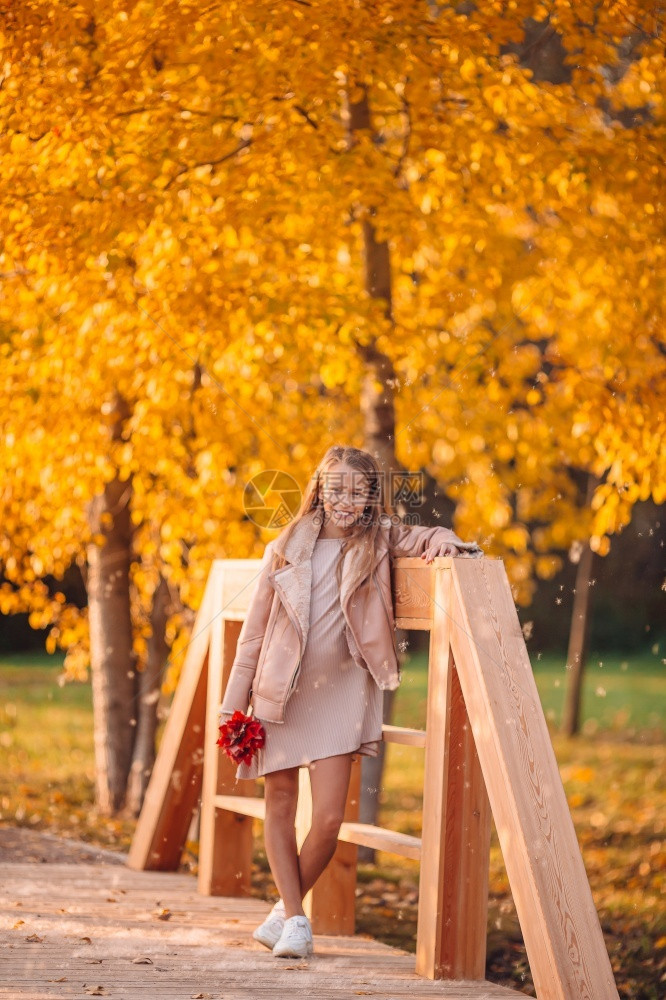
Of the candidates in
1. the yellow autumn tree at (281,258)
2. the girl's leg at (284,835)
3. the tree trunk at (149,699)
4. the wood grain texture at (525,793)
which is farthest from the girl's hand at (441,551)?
the tree trunk at (149,699)

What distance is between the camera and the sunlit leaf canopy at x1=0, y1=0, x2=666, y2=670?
17.4ft

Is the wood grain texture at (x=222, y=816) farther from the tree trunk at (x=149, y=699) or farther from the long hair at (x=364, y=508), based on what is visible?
the tree trunk at (x=149, y=699)

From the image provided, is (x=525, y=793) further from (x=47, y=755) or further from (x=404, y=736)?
(x=47, y=755)

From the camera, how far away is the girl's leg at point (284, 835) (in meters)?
3.96

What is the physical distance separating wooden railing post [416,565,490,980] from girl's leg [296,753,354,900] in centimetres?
33

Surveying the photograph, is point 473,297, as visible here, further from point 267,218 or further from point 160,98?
point 160,98

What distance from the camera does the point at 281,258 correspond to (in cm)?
638

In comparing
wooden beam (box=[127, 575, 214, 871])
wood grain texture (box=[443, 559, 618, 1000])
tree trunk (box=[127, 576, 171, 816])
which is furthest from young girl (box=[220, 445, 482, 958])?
tree trunk (box=[127, 576, 171, 816])

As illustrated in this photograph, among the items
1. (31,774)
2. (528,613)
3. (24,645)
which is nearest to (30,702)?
(24,645)

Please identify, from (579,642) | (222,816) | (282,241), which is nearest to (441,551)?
(222,816)

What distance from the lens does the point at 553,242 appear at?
24.4 ft

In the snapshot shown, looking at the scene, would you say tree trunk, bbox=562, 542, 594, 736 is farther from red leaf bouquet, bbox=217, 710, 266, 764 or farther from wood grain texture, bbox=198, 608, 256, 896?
red leaf bouquet, bbox=217, 710, 266, 764

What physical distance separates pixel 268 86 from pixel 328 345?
55.3 inches

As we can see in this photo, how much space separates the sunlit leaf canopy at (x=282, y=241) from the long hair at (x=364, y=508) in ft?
5.84
